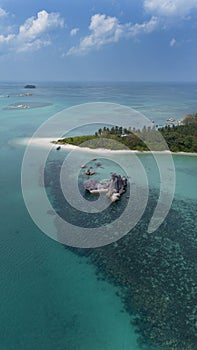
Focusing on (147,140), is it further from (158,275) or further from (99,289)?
(99,289)

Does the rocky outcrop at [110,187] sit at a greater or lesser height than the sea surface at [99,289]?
greater

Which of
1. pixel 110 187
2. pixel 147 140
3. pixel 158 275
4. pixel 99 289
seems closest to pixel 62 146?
pixel 147 140

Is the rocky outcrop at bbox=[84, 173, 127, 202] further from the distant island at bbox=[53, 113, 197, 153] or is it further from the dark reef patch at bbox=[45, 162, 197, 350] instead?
the distant island at bbox=[53, 113, 197, 153]

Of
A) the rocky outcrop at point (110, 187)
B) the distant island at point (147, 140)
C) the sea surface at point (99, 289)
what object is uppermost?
the distant island at point (147, 140)

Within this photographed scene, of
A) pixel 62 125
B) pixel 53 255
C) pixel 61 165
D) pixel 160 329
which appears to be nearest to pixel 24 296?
pixel 53 255

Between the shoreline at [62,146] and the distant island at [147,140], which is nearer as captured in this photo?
the shoreline at [62,146]

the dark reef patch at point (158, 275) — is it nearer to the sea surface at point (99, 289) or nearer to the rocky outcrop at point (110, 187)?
the sea surface at point (99, 289)

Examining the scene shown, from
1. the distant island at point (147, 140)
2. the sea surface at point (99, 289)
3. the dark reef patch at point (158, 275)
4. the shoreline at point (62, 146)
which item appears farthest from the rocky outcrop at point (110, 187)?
the distant island at point (147, 140)

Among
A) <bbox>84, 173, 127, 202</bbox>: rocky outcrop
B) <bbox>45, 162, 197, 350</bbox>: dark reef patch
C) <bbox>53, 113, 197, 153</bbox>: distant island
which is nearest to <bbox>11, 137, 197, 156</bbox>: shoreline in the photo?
<bbox>53, 113, 197, 153</bbox>: distant island

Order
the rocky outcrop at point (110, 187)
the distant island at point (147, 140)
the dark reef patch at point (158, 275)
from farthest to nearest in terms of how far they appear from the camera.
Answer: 1. the distant island at point (147, 140)
2. the rocky outcrop at point (110, 187)
3. the dark reef patch at point (158, 275)

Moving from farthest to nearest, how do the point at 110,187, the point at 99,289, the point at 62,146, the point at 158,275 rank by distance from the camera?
the point at 62,146 → the point at 110,187 → the point at 158,275 → the point at 99,289

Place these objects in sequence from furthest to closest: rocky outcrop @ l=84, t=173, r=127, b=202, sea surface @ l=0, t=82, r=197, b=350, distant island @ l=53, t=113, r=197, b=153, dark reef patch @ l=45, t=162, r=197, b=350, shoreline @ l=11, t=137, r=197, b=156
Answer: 1. distant island @ l=53, t=113, r=197, b=153
2. shoreline @ l=11, t=137, r=197, b=156
3. rocky outcrop @ l=84, t=173, r=127, b=202
4. dark reef patch @ l=45, t=162, r=197, b=350
5. sea surface @ l=0, t=82, r=197, b=350

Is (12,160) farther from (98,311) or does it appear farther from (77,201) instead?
(98,311)
